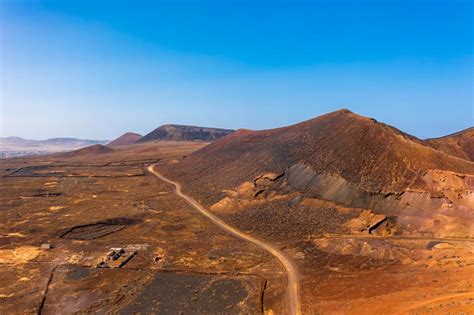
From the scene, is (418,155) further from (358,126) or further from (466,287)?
(466,287)

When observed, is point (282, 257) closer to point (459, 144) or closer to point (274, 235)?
point (274, 235)

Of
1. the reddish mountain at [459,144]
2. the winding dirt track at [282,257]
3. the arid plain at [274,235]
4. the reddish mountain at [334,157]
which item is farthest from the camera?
the reddish mountain at [459,144]

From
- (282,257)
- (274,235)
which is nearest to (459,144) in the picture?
(274,235)

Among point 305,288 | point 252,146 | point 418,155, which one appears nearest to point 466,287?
point 305,288

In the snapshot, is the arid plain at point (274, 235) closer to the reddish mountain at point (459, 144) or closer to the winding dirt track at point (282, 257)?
the winding dirt track at point (282, 257)

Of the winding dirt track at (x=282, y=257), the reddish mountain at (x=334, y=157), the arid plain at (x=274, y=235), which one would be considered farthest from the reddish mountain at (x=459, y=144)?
the winding dirt track at (x=282, y=257)

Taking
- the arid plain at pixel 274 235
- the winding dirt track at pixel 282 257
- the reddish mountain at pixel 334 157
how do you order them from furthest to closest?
the reddish mountain at pixel 334 157 < the arid plain at pixel 274 235 < the winding dirt track at pixel 282 257
